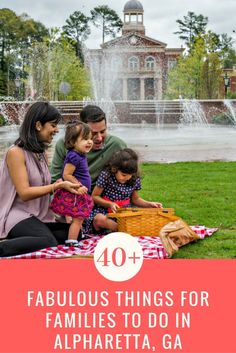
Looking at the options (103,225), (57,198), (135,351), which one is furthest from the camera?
(103,225)

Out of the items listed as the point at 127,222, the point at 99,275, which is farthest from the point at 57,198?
the point at 99,275

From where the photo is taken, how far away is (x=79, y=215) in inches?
186

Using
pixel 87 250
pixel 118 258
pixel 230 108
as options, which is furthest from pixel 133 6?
pixel 118 258

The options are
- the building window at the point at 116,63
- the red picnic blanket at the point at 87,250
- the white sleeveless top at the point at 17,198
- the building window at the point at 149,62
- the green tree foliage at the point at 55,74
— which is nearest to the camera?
the red picnic blanket at the point at 87,250

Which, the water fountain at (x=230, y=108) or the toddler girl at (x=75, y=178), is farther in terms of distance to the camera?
the water fountain at (x=230, y=108)

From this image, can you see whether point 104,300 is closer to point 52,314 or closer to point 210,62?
point 52,314

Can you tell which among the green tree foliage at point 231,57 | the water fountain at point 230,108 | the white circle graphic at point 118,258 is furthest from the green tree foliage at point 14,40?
the white circle graphic at point 118,258

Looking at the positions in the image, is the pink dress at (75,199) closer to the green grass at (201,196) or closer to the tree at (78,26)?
the green grass at (201,196)

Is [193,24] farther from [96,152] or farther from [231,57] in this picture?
[96,152]

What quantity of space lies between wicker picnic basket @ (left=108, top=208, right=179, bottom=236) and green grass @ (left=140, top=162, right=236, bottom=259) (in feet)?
0.87

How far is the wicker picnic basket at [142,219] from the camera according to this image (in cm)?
487

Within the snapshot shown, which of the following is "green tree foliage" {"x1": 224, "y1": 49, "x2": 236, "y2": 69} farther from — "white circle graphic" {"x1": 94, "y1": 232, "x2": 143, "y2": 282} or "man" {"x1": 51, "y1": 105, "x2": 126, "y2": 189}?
"white circle graphic" {"x1": 94, "y1": 232, "x2": 143, "y2": 282}

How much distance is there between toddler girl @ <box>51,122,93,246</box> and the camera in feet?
15.3

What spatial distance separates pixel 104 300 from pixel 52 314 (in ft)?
0.68
